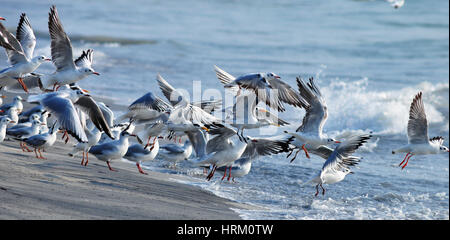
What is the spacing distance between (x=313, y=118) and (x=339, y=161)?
1.91ft

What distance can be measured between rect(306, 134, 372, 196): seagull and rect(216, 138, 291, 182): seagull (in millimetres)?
486

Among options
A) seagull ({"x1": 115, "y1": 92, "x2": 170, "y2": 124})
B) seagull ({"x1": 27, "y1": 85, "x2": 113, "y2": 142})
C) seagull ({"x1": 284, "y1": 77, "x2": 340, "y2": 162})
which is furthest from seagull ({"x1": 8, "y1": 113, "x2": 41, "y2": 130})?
seagull ({"x1": 284, "y1": 77, "x2": 340, "y2": 162})

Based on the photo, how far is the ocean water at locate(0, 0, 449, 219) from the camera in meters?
Result: 7.64

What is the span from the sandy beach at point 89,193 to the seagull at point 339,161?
113 centimetres

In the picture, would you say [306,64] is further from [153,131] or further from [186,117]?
[186,117]

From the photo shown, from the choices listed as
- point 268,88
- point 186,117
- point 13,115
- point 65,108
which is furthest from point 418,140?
point 13,115

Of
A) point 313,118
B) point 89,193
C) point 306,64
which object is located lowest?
point 89,193

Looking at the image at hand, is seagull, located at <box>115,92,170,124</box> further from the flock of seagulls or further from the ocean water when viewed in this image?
the ocean water

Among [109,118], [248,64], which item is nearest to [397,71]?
[248,64]

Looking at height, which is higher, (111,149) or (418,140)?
(418,140)

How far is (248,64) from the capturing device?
61.7 ft

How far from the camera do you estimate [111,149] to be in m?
7.20

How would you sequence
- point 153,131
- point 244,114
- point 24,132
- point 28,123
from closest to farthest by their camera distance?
point 244,114 < point 24,132 < point 153,131 < point 28,123

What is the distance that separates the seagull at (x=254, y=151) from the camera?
285 inches
